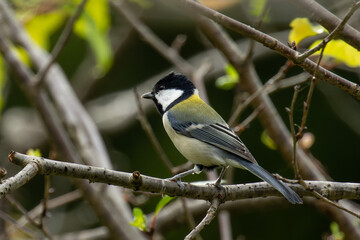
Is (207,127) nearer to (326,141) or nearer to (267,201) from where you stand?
(267,201)

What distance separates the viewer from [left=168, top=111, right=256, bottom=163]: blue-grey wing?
3.21 meters

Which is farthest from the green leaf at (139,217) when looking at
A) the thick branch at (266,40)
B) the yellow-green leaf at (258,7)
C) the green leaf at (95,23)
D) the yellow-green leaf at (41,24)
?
the yellow-green leaf at (41,24)

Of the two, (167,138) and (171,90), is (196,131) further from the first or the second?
(167,138)

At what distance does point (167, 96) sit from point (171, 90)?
0.18 ft

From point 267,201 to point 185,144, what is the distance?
43.5 inches

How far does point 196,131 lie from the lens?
3.48 m

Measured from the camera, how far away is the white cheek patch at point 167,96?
4.00m

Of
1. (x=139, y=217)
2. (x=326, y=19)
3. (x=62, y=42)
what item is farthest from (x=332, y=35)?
(x=62, y=42)

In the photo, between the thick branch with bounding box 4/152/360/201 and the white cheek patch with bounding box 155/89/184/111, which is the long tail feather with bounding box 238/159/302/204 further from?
the white cheek patch with bounding box 155/89/184/111

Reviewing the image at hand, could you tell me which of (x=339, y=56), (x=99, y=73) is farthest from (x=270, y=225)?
(x=339, y=56)

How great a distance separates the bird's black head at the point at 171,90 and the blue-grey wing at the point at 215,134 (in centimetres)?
34

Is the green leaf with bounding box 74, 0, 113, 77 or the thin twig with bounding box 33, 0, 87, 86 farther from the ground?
the green leaf with bounding box 74, 0, 113, 77

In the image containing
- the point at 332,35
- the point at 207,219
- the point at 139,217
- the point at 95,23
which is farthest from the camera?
the point at 95,23

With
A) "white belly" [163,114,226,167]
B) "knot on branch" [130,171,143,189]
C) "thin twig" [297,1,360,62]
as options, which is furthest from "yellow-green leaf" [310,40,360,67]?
"knot on branch" [130,171,143,189]
